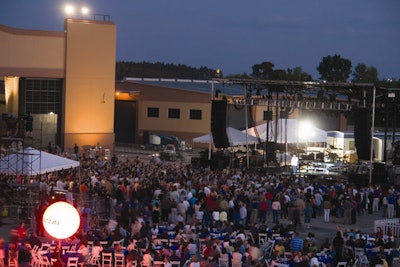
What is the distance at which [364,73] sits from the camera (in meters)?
120

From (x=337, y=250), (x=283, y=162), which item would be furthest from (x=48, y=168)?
(x=283, y=162)

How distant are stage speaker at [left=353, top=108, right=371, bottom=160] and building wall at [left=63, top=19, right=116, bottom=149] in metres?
18.3

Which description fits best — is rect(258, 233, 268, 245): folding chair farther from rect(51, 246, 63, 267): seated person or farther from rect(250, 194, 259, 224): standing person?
rect(51, 246, 63, 267): seated person

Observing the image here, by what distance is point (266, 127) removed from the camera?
44000 mm

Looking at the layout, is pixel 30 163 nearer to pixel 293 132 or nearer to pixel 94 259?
pixel 94 259

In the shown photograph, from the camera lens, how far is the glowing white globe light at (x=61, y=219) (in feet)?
50.2

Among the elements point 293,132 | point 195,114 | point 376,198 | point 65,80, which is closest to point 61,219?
point 376,198

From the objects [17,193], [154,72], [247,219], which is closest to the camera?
[247,219]

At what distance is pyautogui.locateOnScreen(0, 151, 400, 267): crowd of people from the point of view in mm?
17969

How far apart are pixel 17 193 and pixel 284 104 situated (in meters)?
16.1

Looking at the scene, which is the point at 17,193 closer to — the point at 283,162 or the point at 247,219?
the point at 247,219

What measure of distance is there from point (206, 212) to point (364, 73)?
9922 cm

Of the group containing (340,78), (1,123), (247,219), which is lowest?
(247,219)

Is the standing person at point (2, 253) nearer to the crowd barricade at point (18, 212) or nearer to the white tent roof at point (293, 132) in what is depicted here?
the crowd barricade at point (18, 212)
